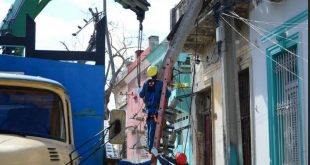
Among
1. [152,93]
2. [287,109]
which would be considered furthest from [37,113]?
[287,109]

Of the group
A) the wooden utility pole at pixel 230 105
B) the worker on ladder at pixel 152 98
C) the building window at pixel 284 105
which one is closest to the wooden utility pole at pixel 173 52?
the worker on ladder at pixel 152 98

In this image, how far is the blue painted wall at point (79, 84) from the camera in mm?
7266

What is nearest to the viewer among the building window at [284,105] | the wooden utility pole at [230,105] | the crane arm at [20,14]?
the crane arm at [20,14]

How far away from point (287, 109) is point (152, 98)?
121 inches

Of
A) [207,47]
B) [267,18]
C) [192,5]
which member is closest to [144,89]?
[192,5]

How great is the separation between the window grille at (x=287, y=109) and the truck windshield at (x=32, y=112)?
6357 mm

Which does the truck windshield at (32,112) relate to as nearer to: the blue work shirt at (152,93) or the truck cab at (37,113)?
the truck cab at (37,113)

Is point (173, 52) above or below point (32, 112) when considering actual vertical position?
above

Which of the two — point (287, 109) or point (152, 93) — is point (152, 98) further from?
point (287, 109)

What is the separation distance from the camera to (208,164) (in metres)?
17.3

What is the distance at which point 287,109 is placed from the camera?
11711 millimetres

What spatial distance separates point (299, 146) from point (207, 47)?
21.3 ft

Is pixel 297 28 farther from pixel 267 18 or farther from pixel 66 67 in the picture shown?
pixel 66 67

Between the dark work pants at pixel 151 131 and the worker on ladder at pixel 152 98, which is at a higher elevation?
the worker on ladder at pixel 152 98
